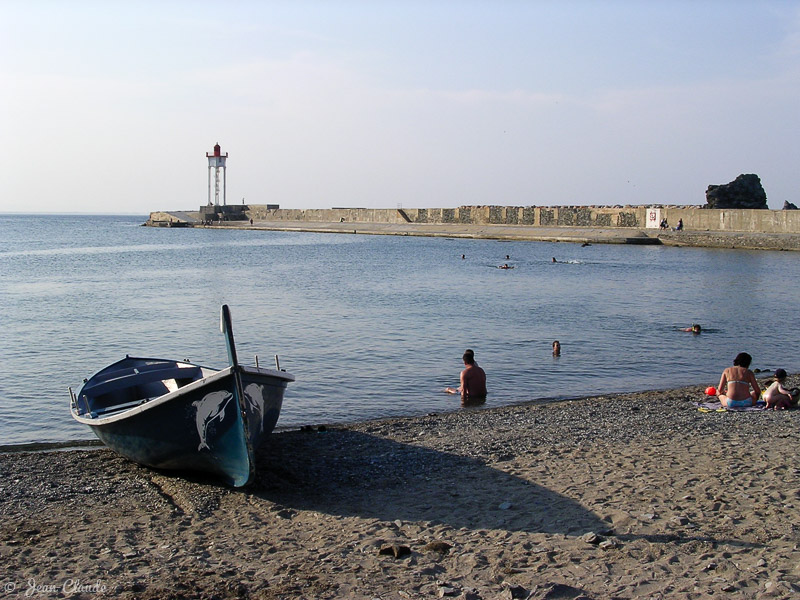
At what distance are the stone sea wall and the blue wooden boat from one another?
56.0 meters

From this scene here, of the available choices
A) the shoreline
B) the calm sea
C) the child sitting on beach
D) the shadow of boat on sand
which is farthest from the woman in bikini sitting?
the shoreline

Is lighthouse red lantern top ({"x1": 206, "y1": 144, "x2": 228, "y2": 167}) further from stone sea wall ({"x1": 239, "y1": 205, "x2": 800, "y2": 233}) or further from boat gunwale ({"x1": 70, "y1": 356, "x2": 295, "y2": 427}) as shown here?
boat gunwale ({"x1": 70, "y1": 356, "x2": 295, "y2": 427})

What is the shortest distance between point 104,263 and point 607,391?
43.8 m

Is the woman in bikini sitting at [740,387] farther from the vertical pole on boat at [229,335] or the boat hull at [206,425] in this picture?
the vertical pole on boat at [229,335]

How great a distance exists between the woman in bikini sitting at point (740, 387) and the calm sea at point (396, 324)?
308cm

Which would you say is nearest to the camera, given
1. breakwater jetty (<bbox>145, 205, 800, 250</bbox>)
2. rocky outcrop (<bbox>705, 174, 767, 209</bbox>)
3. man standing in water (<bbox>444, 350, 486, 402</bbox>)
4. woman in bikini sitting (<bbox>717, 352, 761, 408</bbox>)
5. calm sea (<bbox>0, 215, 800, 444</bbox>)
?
woman in bikini sitting (<bbox>717, 352, 761, 408</bbox>)

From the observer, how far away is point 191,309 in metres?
28.4

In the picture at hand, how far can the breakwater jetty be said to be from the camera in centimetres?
5781

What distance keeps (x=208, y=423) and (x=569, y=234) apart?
62259 mm

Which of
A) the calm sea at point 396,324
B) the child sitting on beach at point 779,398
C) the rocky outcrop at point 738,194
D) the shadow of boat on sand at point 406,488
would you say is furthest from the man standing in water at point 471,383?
Answer: the rocky outcrop at point 738,194

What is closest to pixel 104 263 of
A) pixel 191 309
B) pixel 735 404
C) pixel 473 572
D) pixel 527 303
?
pixel 191 309

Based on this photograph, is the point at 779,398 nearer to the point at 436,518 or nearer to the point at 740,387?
the point at 740,387

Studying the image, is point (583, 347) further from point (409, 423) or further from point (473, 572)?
point (473, 572)

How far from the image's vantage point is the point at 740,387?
41.3 ft
